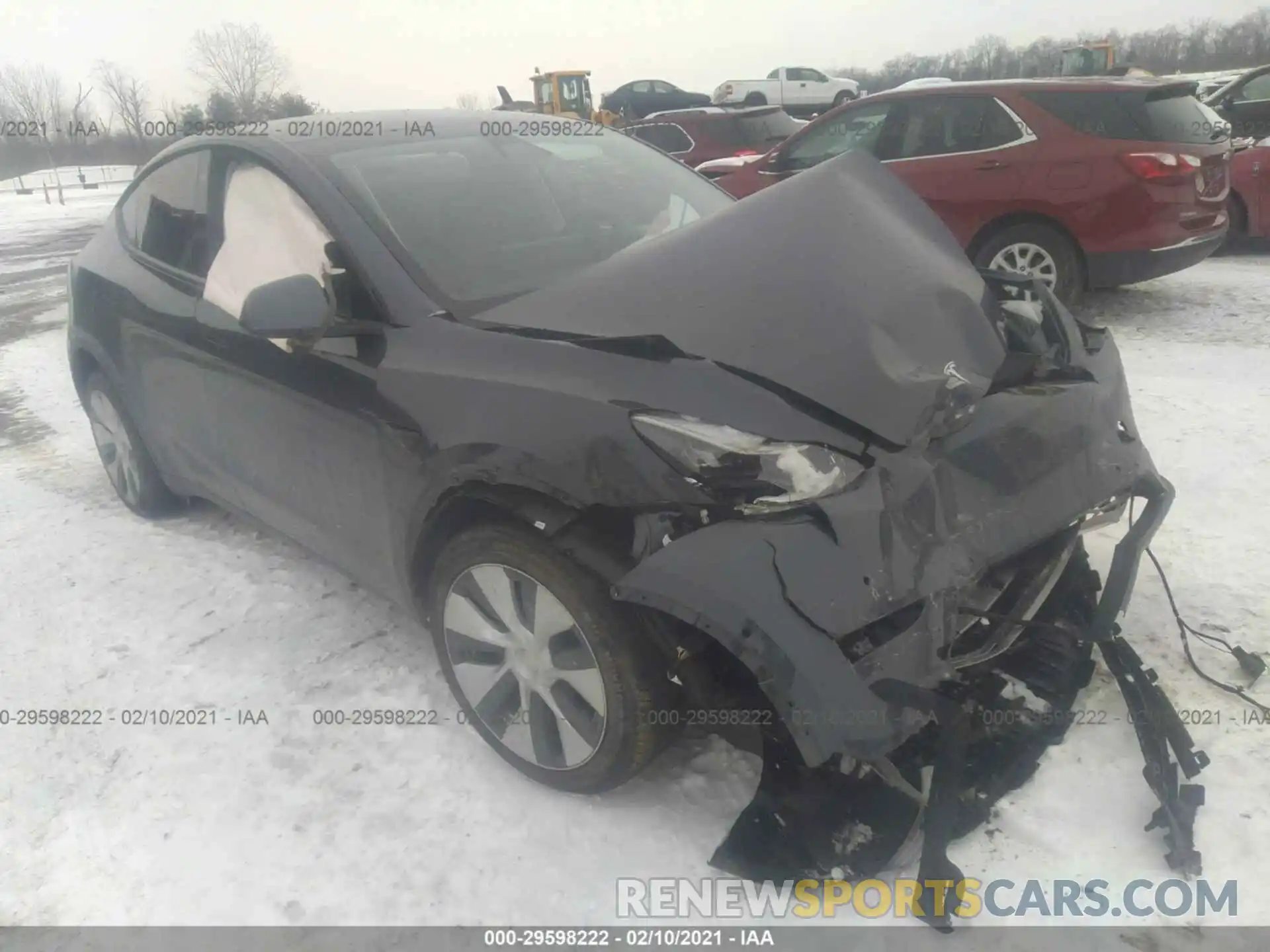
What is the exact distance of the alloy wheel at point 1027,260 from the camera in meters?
6.17

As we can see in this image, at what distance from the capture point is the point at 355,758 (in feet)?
8.45

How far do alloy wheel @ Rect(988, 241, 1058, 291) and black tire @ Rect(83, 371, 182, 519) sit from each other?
208 inches

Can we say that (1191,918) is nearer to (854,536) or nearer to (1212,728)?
(1212,728)

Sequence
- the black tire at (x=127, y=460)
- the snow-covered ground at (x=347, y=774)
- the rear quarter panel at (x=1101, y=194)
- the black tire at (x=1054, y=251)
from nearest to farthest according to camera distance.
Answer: the snow-covered ground at (x=347, y=774) → the black tire at (x=127, y=460) → the rear quarter panel at (x=1101, y=194) → the black tire at (x=1054, y=251)

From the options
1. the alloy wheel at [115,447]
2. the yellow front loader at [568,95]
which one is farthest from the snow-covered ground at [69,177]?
the alloy wheel at [115,447]

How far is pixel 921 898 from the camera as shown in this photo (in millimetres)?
1943

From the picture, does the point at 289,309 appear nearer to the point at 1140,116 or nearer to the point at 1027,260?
the point at 1027,260

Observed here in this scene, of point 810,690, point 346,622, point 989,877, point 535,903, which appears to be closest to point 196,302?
point 346,622

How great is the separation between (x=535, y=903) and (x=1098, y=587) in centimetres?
179

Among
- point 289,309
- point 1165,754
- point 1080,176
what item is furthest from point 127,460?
point 1080,176

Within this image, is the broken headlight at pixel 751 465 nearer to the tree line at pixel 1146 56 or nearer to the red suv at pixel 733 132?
the red suv at pixel 733 132

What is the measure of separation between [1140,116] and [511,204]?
5027 millimetres

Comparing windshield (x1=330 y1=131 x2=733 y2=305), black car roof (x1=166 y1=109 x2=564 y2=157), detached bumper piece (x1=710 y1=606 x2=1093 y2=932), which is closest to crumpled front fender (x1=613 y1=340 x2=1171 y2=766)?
detached bumper piece (x1=710 y1=606 x2=1093 y2=932)

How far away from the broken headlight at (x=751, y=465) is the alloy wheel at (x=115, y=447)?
3.16 m
